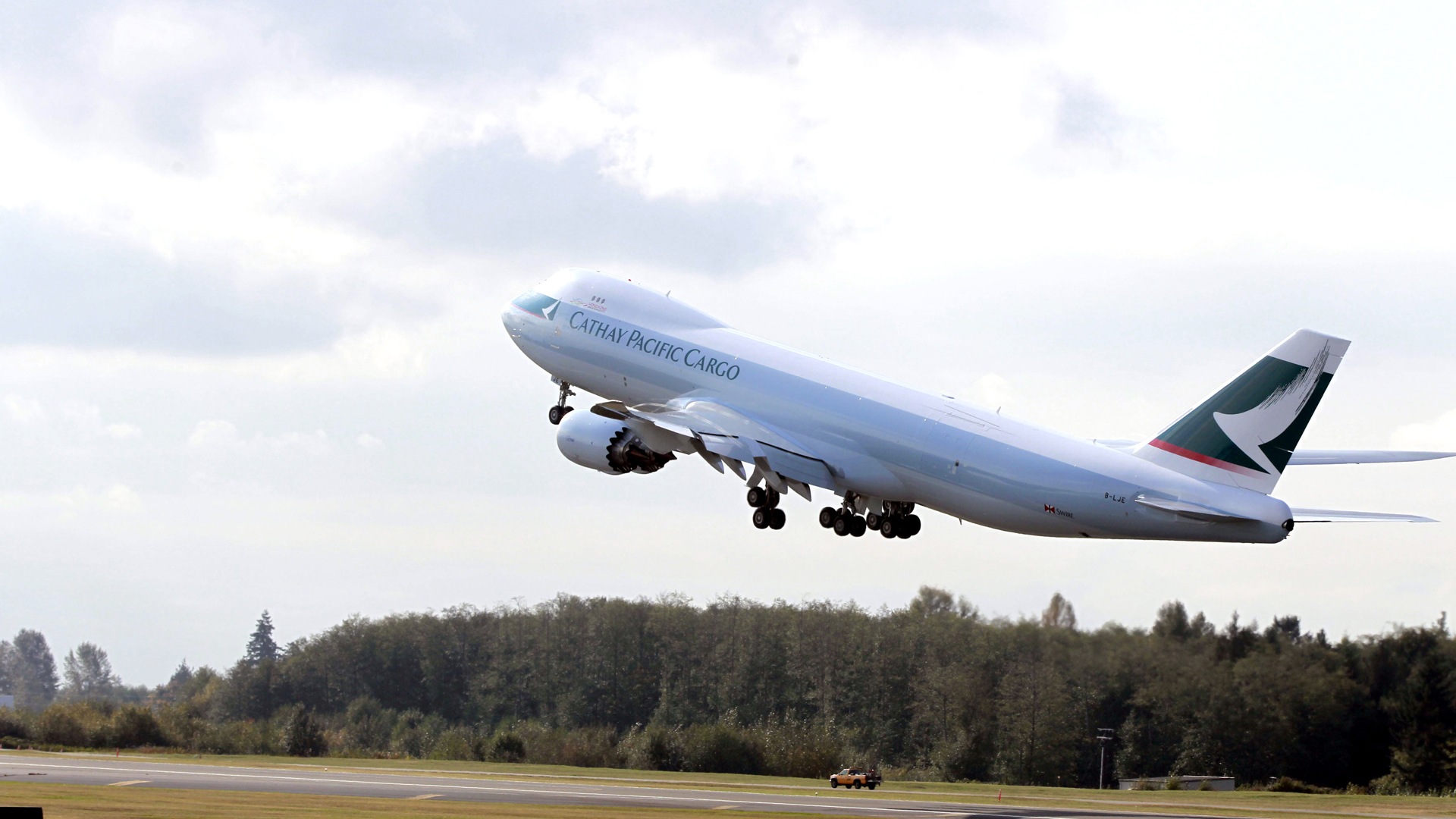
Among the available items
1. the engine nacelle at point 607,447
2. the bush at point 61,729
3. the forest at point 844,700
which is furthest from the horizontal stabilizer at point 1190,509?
the bush at point 61,729

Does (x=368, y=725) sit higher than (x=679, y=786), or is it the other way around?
(x=368, y=725)

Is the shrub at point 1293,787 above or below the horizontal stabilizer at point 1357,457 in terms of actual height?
below

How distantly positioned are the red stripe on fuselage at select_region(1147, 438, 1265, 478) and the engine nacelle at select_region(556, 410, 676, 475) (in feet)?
51.1

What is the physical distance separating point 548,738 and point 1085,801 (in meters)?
31.5

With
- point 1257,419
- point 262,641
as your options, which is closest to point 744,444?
point 1257,419

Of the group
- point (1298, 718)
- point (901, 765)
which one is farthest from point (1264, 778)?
point (901, 765)

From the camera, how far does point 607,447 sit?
166 ft

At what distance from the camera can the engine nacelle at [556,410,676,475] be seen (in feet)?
165

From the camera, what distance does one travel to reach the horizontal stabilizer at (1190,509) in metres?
39.2

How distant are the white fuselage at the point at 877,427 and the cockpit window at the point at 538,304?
180 millimetres

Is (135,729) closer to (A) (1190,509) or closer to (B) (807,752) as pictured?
(B) (807,752)

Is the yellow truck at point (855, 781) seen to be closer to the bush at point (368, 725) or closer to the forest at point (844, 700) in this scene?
the forest at point (844, 700)

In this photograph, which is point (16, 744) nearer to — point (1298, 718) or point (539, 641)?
point (539, 641)

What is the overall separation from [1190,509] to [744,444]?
13.1 meters
